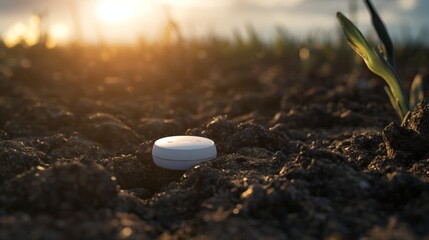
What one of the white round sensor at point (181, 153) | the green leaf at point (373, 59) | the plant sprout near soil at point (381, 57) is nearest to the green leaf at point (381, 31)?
the plant sprout near soil at point (381, 57)

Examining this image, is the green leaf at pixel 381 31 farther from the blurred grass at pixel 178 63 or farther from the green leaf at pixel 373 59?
the blurred grass at pixel 178 63

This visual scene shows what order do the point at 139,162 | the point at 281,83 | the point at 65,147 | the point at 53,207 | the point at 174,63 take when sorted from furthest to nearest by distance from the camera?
the point at 174,63
the point at 281,83
the point at 65,147
the point at 139,162
the point at 53,207

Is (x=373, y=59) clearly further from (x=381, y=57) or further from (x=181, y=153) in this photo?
(x=181, y=153)

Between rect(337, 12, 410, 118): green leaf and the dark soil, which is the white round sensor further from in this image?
rect(337, 12, 410, 118): green leaf

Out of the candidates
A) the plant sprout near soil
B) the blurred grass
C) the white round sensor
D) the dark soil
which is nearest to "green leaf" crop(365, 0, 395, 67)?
the plant sprout near soil

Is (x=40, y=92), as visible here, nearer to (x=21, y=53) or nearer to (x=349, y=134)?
(x=21, y=53)

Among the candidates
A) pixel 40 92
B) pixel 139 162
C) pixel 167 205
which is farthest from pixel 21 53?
pixel 167 205

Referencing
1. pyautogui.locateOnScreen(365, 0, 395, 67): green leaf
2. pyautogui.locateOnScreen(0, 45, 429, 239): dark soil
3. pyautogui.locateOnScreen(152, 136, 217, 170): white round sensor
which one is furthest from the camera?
pyautogui.locateOnScreen(365, 0, 395, 67): green leaf
